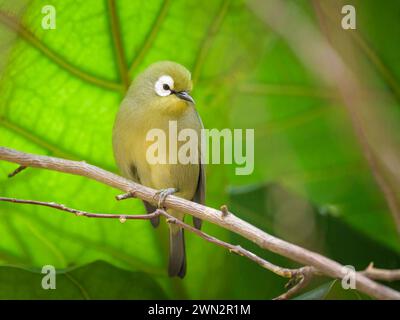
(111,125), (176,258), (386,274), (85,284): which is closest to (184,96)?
(111,125)

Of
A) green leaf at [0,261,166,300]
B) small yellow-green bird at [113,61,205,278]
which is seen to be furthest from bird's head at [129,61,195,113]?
green leaf at [0,261,166,300]

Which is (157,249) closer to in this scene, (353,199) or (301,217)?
(301,217)

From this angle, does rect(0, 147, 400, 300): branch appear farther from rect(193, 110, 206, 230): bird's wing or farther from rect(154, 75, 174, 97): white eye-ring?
rect(154, 75, 174, 97): white eye-ring

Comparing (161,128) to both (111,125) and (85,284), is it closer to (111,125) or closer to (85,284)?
(111,125)

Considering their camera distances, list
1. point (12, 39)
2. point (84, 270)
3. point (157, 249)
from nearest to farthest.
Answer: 1. point (84, 270)
2. point (12, 39)
3. point (157, 249)

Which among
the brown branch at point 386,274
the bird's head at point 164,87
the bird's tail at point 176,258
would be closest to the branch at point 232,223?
the brown branch at point 386,274
